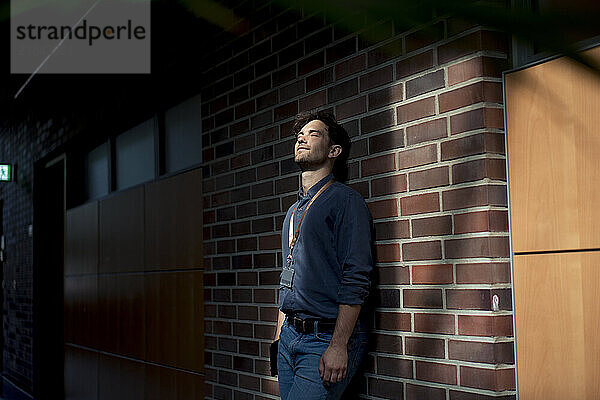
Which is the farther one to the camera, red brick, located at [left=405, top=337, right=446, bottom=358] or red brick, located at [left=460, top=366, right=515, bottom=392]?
red brick, located at [left=405, top=337, right=446, bottom=358]

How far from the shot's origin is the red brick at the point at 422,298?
93.1 inches

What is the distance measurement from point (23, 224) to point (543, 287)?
703 centimetres

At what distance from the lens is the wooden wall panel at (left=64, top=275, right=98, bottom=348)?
6.02 meters

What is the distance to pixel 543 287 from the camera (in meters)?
2.12

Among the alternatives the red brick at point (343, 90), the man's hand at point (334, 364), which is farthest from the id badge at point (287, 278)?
the red brick at point (343, 90)

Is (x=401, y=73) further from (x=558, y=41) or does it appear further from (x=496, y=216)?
(x=558, y=41)

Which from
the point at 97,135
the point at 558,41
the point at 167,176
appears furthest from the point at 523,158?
the point at 97,135

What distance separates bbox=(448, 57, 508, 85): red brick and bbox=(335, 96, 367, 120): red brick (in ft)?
1.77

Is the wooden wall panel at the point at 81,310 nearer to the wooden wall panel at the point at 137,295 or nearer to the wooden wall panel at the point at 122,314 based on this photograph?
the wooden wall panel at the point at 137,295

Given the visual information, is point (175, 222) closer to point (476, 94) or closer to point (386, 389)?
point (386, 389)

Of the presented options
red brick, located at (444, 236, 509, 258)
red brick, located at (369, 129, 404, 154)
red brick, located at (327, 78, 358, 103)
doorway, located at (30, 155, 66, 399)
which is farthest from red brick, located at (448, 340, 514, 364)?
doorway, located at (30, 155, 66, 399)

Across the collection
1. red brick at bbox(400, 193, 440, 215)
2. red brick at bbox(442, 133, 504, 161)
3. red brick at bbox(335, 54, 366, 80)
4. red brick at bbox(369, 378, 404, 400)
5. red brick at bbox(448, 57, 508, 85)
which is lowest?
red brick at bbox(369, 378, 404, 400)

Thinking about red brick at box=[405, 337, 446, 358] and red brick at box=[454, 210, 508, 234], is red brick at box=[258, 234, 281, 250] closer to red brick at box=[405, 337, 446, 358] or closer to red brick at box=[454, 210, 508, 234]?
red brick at box=[405, 337, 446, 358]

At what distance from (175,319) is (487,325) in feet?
8.95
